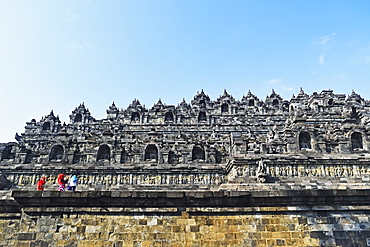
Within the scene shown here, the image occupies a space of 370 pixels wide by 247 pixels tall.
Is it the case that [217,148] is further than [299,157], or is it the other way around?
[217,148]

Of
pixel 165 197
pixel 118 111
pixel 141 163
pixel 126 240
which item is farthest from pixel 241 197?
pixel 118 111

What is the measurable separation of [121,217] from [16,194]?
3.10m

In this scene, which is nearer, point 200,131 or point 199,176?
point 199,176

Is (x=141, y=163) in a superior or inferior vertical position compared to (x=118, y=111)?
inferior

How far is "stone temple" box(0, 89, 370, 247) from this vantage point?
30.0 feet

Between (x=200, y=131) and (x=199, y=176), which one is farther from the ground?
(x=200, y=131)

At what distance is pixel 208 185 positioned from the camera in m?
24.6

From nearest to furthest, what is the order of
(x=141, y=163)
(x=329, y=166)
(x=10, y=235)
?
(x=10, y=235) < (x=329, y=166) < (x=141, y=163)

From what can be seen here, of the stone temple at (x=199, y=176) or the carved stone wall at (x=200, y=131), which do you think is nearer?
the stone temple at (x=199, y=176)

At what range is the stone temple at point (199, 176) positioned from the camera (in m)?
9.15

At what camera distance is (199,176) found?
2553 centimetres

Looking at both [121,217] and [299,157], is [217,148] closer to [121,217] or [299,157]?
[299,157]

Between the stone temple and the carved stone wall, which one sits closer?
the stone temple

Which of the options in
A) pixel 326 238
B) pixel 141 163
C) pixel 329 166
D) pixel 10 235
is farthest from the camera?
pixel 141 163
